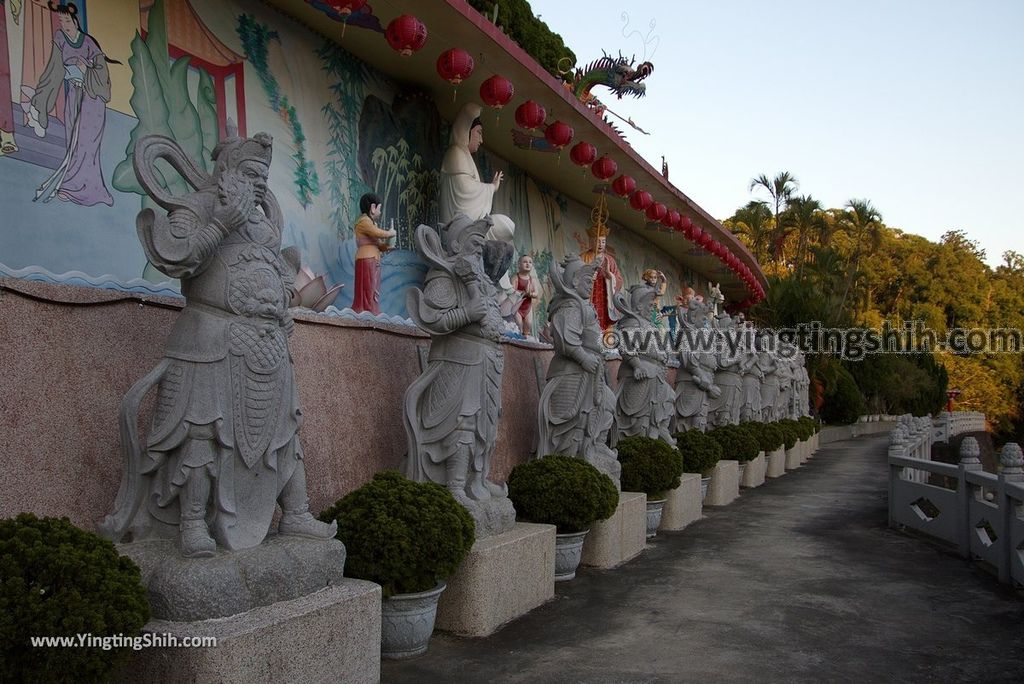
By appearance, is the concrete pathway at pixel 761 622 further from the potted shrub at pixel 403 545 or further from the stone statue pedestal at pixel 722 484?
the stone statue pedestal at pixel 722 484

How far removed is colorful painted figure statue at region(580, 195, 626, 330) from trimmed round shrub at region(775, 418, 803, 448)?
449 cm

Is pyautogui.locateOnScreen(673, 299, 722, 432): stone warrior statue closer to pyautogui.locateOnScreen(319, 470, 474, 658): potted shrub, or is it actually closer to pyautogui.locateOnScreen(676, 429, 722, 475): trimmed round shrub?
pyautogui.locateOnScreen(676, 429, 722, 475): trimmed round shrub

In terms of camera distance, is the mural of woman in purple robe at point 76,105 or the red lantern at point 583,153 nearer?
the mural of woman in purple robe at point 76,105

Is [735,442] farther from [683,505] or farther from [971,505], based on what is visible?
[971,505]

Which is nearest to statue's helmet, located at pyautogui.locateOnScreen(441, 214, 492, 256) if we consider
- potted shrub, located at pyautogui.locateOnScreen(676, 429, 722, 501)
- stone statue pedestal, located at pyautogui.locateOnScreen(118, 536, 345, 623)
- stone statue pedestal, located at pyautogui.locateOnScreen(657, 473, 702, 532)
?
stone statue pedestal, located at pyautogui.locateOnScreen(118, 536, 345, 623)

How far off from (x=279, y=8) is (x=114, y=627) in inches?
270

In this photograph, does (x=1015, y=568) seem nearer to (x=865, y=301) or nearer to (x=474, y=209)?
(x=474, y=209)

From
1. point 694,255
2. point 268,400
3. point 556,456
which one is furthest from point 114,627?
point 694,255

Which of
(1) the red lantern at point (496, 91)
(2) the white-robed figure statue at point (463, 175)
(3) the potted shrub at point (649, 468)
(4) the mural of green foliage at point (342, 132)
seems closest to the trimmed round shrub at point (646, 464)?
(3) the potted shrub at point (649, 468)

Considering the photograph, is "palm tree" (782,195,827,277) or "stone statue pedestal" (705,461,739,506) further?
"palm tree" (782,195,827,277)

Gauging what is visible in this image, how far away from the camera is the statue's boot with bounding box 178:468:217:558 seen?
11.7ft

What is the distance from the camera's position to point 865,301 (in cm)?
4444

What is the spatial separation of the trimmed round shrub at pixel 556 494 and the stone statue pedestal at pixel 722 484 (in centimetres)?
579

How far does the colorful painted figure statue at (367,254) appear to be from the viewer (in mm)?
8383
